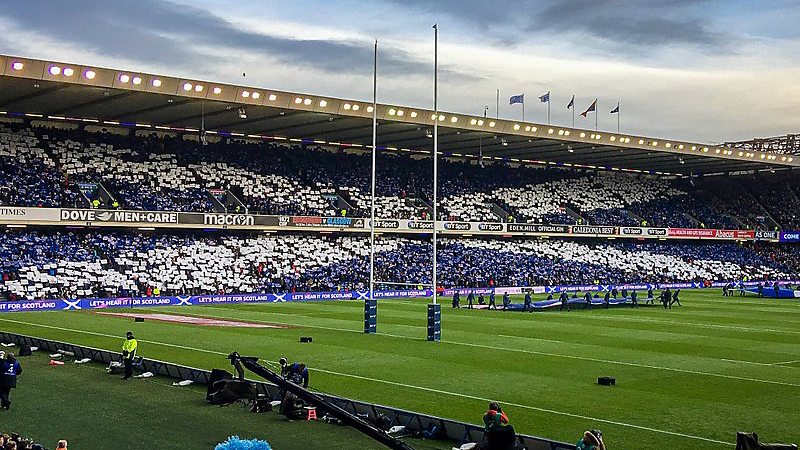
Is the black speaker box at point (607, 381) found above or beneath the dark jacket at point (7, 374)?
beneath

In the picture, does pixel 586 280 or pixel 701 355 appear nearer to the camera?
pixel 701 355

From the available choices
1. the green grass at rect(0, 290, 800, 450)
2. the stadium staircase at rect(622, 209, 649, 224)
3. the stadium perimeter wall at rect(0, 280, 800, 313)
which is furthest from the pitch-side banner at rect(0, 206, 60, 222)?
the stadium staircase at rect(622, 209, 649, 224)

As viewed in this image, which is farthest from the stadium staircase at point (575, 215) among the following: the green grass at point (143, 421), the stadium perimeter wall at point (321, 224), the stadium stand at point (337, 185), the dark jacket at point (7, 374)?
the dark jacket at point (7, 374)

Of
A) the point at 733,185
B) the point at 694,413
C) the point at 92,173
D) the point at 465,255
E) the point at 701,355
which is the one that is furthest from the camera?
the point at 733,185

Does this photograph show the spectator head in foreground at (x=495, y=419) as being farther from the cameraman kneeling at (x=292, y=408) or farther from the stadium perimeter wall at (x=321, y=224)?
the stadium perimeter wall at (x=321, y=224)

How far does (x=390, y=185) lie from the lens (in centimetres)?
7194

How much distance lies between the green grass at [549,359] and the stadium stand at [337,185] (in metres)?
13.2

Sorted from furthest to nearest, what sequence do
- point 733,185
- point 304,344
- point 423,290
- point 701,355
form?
point 733,185 < point 423,290 < point 304,344 < point 701,355

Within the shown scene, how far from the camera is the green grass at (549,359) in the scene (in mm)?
17875

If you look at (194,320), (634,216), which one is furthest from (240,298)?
(634,216)

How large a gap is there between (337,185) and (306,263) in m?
9.19

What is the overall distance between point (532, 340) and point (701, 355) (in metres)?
6.31

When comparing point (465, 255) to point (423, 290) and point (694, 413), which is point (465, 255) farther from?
point (694, 413)

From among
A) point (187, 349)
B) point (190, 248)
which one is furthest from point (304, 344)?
point (190, 248)
